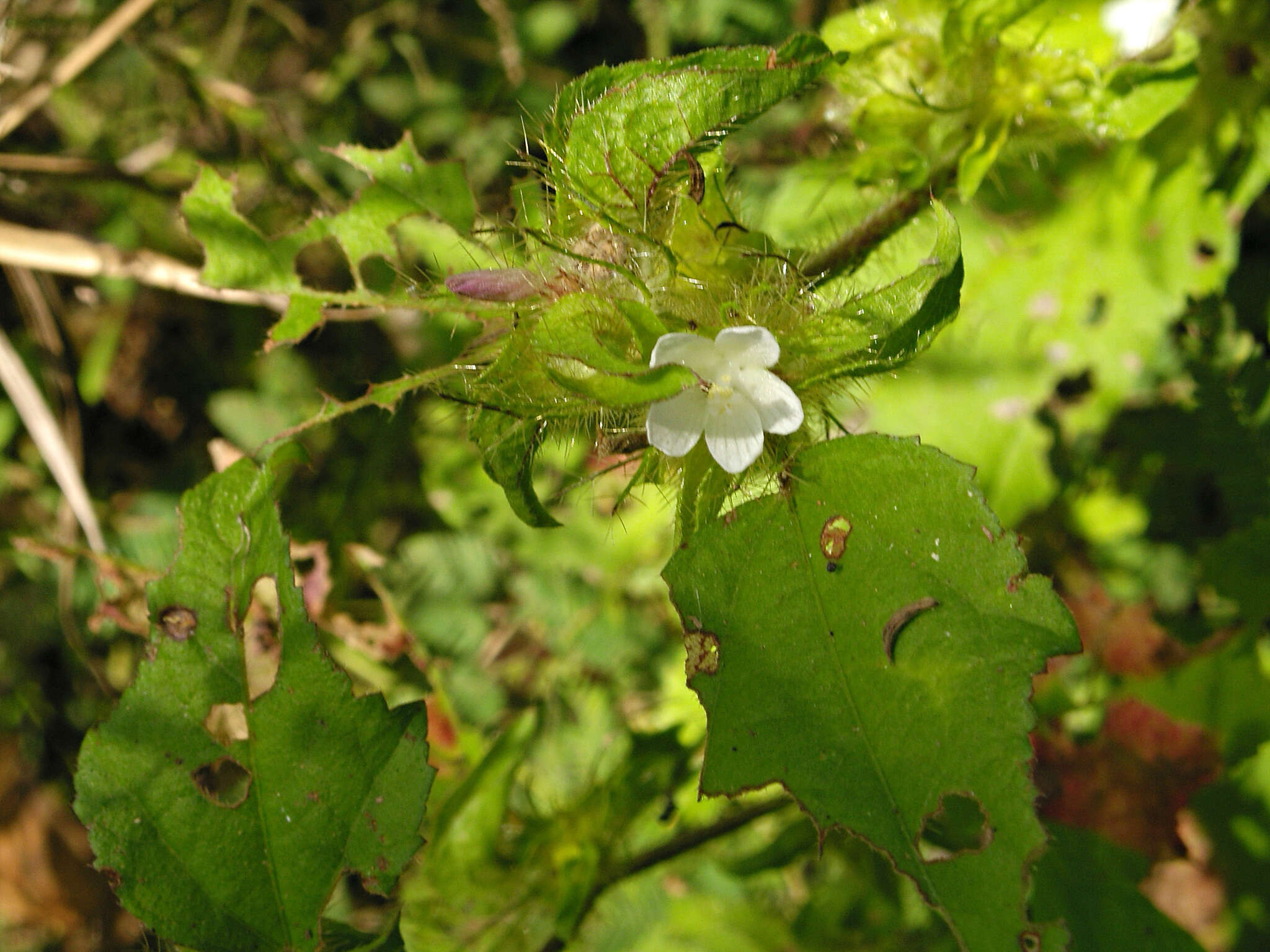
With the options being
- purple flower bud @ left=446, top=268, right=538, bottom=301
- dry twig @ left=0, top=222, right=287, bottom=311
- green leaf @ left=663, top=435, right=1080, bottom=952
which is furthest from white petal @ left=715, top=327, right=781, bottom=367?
dry twig @ left=0, top=222, right=287, bottom=311

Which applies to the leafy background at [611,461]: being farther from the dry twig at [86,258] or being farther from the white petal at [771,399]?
the white petal at [771,399]

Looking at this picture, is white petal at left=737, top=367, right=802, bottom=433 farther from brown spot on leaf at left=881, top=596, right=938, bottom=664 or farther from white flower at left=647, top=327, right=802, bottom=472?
brown spot on leaf at left=881, top=596, right=938, bottom=664

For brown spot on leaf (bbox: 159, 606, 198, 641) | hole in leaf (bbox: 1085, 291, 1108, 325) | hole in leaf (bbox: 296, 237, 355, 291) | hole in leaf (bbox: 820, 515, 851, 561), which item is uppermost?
hole in leaf (bbox: 820, 515, 851, 561)

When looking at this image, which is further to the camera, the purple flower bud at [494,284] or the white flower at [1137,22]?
the white flower at [1137,22]

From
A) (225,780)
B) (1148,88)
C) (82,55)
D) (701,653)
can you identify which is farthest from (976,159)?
(82,55)

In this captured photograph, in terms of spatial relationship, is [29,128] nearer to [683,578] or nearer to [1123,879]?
[683,578]

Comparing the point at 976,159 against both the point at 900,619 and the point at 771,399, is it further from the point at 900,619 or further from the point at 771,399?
the point at 900,619

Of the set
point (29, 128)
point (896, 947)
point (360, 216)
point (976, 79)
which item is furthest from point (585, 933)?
point (29, 128)

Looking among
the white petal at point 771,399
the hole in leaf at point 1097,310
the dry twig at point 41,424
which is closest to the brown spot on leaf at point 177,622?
the white petal at point 771,399
